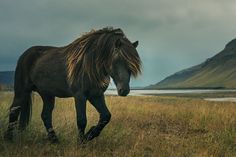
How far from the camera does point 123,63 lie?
7230 mm

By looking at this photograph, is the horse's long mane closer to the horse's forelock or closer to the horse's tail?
the horse's forelock

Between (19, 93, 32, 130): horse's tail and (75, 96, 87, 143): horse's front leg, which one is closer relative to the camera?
(75, 96, 87, 143): horse's front leg

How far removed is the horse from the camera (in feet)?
24.1

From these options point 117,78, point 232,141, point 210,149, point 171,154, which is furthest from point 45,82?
point 232,141

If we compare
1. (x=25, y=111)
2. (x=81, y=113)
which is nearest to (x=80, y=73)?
(x=81, y=113)

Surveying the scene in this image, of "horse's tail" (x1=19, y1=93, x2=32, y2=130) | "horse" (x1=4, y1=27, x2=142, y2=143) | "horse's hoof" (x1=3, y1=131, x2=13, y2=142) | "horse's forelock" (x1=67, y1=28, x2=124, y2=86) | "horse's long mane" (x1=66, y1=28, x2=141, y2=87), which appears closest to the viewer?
"horse" (x1=4, y1=27, x2=142, y2=143)

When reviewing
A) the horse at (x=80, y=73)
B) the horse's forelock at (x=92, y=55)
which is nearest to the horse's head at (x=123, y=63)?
the horse at (x=80, y=73)

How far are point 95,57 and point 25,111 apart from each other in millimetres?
2559

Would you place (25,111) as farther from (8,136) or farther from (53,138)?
(53,138)

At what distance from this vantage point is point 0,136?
8.82 meters

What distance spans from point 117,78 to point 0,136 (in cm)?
329

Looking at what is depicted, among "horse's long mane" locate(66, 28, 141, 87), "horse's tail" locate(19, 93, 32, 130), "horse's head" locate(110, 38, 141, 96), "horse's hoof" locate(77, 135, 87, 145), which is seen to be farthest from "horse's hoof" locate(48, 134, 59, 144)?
"horse's head" locate(110, 38, 141, 96)

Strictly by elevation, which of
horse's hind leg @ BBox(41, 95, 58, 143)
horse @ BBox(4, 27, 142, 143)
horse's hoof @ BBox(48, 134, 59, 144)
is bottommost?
horse's hoof @ BBox(48, 134, 59, 144)

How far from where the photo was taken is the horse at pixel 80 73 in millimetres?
7340
